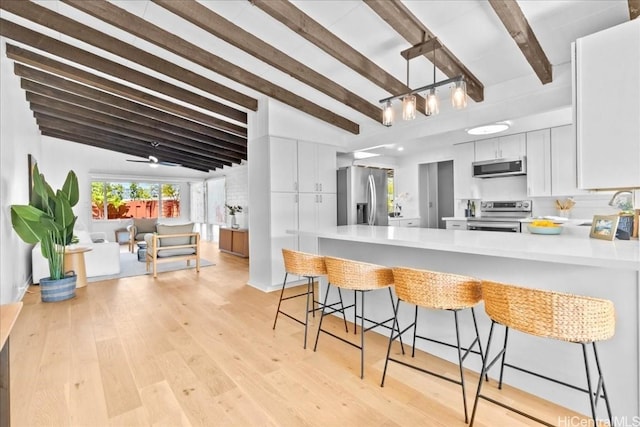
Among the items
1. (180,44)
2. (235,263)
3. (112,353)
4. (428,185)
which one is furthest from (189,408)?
(428,185)

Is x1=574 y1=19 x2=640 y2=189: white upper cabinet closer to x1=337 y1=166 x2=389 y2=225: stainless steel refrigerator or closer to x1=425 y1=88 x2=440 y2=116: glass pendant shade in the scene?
x1=425 y1=88 x2=440 y2=116: glass pendant shade

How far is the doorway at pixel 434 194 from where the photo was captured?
6.12 meters

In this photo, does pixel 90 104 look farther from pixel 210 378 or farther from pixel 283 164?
pixel 210 378

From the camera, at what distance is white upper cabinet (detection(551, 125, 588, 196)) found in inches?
161

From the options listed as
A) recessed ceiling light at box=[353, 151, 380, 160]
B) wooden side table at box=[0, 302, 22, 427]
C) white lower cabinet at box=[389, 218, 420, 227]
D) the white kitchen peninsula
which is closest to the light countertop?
the white kitchen peninsula

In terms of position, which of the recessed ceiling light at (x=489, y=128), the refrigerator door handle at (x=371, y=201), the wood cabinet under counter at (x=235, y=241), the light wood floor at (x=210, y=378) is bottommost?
the light wood floor at (x=210, y=378)

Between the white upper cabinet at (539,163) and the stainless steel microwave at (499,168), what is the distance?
10 cm

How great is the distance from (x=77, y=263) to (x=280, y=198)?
305 cm

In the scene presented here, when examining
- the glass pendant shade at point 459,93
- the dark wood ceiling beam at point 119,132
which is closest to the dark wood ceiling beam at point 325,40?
the glass pendant shade at point 459,93

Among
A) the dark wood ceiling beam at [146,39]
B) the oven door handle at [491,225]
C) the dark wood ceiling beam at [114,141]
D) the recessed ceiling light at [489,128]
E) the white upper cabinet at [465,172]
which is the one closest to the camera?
the dark wood ceiling beam at [146,39]

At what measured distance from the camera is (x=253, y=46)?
2.92 meters

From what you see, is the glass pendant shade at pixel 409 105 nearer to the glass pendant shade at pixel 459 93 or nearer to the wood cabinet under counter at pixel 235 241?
the glass pendant shade at pixel 459 93

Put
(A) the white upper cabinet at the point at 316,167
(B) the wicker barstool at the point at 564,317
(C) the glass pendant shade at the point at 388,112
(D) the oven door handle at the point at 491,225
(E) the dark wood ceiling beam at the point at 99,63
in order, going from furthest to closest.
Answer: (A) the white upper cabinet at the point at 316,167 < (D) the oven door handle at the point at 491,225 < (E) the dark wood ceiling beam at the point at 99,63 < (C) the glass pendant shade at the point at 388,112 < (B) the wicker barstool at the point at 564,317

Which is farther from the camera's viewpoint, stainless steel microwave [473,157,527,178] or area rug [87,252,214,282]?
area rug [87,252,214,282]
